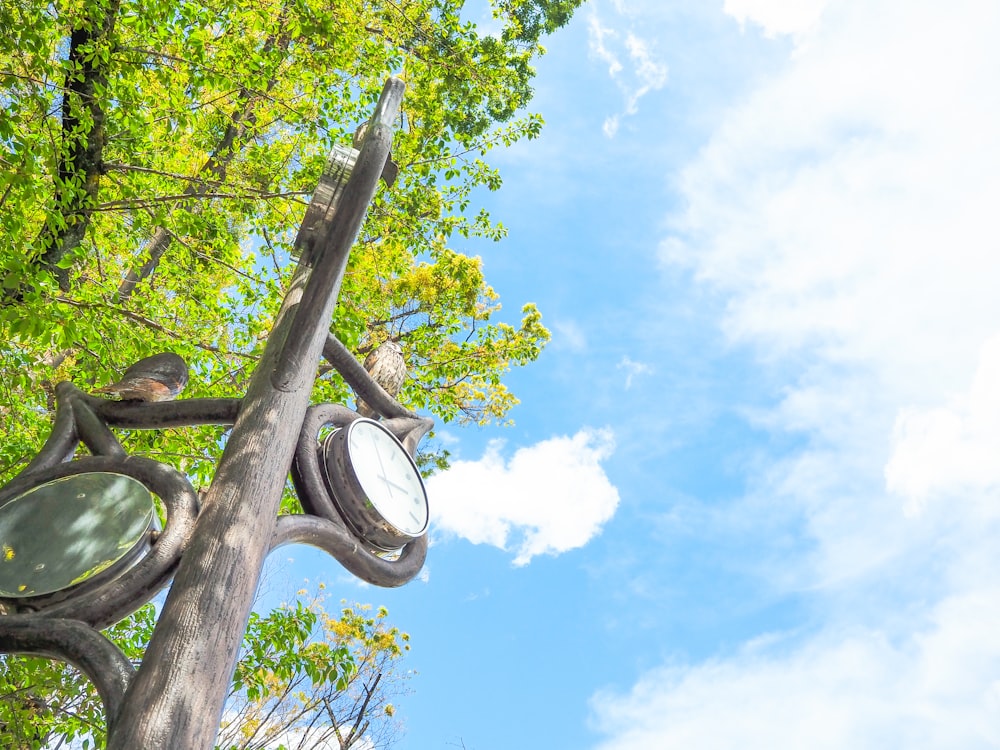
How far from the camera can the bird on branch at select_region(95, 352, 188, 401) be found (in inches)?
100

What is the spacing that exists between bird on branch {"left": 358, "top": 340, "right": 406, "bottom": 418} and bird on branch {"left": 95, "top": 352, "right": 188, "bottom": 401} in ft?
2.62

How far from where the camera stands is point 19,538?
77.1 inches

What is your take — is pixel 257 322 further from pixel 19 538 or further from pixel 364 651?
pixel 19 538

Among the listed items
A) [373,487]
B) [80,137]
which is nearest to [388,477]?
[373,487]

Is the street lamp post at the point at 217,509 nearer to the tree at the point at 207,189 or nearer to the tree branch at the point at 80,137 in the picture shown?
the tree at the point at 207,189

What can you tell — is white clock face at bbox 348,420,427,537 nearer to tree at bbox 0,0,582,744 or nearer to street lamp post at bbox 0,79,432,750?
street lamp post at bbox 0,79,432,750

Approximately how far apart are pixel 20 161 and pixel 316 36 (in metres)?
2.69

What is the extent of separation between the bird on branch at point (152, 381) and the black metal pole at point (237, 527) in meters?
0.39

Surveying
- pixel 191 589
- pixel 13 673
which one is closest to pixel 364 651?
pixel 13 673

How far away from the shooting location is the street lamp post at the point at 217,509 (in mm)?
1621

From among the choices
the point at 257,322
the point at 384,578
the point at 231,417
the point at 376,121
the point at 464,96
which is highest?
the point at 464,96

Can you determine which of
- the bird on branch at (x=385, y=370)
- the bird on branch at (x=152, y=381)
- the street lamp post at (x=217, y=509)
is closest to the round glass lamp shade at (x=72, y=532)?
the street lamp post at (x=217, y=509)

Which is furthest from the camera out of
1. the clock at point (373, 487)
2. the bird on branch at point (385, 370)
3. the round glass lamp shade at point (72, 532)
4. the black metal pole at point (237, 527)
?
the bird on branch at point (385, 370)

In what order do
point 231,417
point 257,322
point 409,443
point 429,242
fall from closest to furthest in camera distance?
point 231,417 → point 409,443 → point 257,322 → point 429,242
